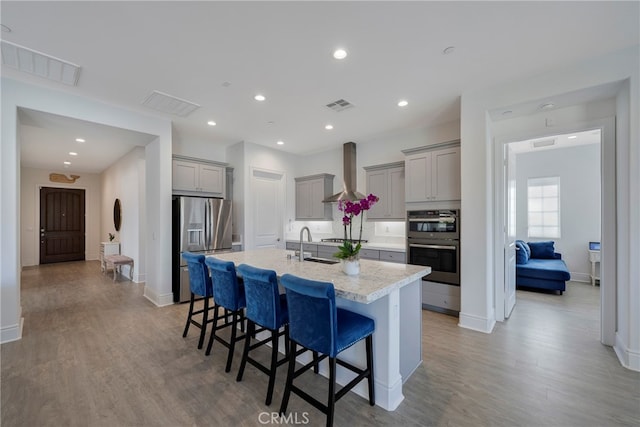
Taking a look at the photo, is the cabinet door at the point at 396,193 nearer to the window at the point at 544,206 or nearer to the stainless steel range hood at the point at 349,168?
the stainless steel range hood at the point at 349,168

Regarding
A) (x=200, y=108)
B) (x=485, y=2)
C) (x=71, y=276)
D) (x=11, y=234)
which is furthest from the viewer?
(x=71, y=276)

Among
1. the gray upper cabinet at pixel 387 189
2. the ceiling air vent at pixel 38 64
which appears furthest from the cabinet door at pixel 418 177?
the ceiling air vent at pixel 38 64

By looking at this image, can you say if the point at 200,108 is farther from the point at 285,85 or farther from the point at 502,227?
the point at 502,227

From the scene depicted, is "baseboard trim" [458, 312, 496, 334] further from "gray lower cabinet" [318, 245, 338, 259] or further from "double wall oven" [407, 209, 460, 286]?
"gray lower cabinet" [318, 245, 338, 259]

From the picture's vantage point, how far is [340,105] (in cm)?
376

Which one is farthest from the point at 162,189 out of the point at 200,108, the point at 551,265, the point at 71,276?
the point at 551,265

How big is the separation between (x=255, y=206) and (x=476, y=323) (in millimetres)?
4309

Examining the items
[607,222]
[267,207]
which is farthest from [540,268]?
[267,207]

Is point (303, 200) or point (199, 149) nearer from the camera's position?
point (199, 149)

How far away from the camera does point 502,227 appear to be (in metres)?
3.53

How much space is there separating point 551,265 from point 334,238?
4.20m

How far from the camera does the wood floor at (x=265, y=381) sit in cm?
187

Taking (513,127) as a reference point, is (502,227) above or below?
below

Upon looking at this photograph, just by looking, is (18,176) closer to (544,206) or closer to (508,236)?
(508,236)
